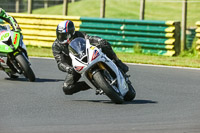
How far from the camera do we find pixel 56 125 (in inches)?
272

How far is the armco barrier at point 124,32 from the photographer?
16.4m

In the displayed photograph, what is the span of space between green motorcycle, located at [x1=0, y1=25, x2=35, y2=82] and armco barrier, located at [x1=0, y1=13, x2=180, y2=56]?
5.94 meters

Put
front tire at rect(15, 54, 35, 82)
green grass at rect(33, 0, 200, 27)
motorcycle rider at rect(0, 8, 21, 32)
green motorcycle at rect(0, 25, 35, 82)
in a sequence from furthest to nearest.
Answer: green grass at rect(33, 0, 200, 27) → motorcycle rider at rect(0, 8, 21, 32) → green motorcycle at rect(0, 25, 35, 82) → front tire at rect(15, 54, 35, 82)

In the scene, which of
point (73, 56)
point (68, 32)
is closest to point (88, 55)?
point (73, 56)

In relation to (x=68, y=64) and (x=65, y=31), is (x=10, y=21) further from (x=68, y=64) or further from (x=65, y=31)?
(x=65, y=31)

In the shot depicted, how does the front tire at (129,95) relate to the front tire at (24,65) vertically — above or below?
below

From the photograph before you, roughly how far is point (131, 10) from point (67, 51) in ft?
81.3

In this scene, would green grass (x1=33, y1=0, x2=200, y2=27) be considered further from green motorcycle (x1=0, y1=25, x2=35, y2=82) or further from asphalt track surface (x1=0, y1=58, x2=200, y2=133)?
green motorcycle (x1=0, y1=25, x2=35, y2=82)

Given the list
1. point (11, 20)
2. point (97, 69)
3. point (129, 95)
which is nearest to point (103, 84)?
point (97, 69)

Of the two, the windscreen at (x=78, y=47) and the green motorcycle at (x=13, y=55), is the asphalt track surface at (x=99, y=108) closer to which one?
the green motorcycle at (x=13, y=55)

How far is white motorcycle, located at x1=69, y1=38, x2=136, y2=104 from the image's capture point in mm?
8164

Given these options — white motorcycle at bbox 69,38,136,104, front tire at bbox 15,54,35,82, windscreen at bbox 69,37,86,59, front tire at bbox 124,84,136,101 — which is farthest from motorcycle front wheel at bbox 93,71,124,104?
front tire at bbox 15,54,35,82

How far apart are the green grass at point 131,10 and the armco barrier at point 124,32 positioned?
11.3 m

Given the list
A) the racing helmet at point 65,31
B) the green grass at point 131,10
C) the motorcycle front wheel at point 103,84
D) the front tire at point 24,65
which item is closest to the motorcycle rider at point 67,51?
the racing helmet at point 65,31
